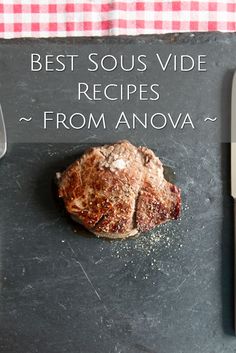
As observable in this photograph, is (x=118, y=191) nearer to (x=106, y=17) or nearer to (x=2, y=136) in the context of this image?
(x=2, y=136)

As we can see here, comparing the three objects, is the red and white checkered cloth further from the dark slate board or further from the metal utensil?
the metal utensil

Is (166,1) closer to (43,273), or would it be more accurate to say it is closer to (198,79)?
(198,79)

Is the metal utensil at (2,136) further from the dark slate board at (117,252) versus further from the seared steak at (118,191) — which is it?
the seared steak at (118,191)

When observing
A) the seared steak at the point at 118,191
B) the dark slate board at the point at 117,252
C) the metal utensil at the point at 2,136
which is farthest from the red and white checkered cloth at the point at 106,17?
the seared steak at the point at 118,191

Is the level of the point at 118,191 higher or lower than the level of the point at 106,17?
lower

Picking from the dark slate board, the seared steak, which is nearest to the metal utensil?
the dark slate board

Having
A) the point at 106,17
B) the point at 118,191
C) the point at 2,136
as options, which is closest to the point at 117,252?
the point at 118,191
